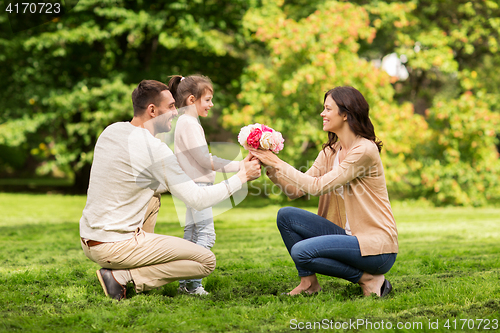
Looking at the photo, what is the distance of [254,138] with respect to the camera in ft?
12.5

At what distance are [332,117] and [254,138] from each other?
2.20 feet

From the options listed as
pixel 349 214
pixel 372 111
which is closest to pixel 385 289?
pixel 349 214

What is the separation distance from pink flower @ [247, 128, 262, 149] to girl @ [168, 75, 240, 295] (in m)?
0.38

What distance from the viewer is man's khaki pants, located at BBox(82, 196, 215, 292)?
3373mm

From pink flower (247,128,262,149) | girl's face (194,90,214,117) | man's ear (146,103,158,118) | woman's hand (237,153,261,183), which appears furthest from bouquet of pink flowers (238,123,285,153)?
man's ear (146,103,158,118)

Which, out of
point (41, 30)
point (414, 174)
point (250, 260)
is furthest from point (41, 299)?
point (41, 30)

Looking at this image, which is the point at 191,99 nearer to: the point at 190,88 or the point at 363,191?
the point at 190,88

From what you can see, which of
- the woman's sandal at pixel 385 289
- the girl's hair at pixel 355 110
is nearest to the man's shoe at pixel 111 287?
the woman's sandal at pixel 385 289

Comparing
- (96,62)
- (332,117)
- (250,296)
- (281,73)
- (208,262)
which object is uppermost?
(96,62)

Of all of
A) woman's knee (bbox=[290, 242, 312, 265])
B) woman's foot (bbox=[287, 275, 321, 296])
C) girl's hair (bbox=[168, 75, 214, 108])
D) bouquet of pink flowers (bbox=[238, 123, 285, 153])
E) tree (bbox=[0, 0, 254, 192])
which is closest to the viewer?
woman's knee (bbox=[290, 242, 312, 265])

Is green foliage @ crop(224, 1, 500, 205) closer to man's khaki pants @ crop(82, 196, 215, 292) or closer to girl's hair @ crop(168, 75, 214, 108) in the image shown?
girl's hair @ crop(168, 75, 214, 108)

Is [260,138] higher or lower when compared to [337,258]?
higher

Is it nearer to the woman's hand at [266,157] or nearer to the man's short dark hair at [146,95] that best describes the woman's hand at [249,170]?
the woman's hand at [266,157]

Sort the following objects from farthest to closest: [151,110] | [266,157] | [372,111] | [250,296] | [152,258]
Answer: [372,111]
[266,157]
[250,296]
[151,110]
[152,258]
